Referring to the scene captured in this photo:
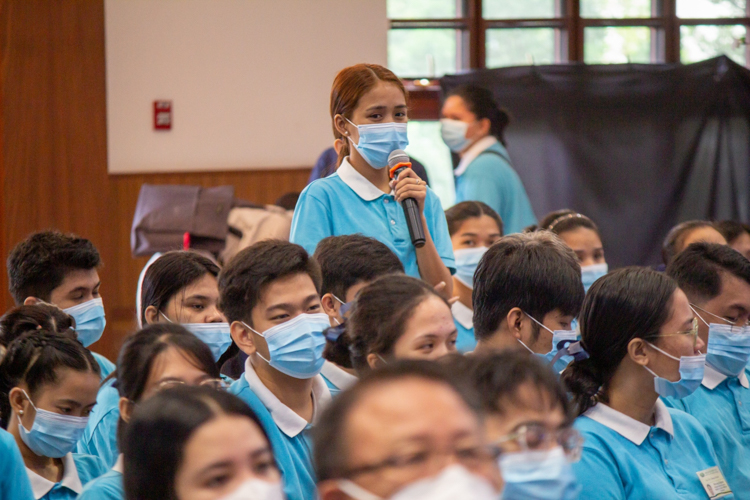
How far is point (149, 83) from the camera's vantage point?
203 inches

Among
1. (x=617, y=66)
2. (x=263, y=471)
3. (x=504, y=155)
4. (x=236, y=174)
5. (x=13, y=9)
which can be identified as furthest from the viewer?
(x=617, y=66)

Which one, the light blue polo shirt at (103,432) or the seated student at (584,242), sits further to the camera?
the seated student at (584,242)

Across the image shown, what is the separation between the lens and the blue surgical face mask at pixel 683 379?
6.77ft

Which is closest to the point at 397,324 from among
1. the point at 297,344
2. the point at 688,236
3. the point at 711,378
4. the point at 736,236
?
the point at 297,344

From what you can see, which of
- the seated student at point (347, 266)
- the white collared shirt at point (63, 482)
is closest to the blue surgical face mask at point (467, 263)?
the seated student at point (347, 266)

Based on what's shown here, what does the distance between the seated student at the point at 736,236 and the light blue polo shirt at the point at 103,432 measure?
2.63 meters

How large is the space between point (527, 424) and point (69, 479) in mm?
1301

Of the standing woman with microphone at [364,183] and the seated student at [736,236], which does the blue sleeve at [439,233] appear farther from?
the seated student at [736,236]

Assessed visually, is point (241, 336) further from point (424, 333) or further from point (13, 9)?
point (13, 9)

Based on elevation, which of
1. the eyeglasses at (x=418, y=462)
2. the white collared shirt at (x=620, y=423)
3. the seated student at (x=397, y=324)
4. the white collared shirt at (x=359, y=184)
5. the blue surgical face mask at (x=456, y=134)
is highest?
the blue surgical face mask at (x=456, y=134)

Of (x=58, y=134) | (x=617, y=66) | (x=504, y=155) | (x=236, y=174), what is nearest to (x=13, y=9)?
(x=58, y=134)

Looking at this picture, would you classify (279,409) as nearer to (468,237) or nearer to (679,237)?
(468,237)

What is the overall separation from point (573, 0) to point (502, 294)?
162 inches

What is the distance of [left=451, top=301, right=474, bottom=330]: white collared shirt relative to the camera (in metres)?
3.26
